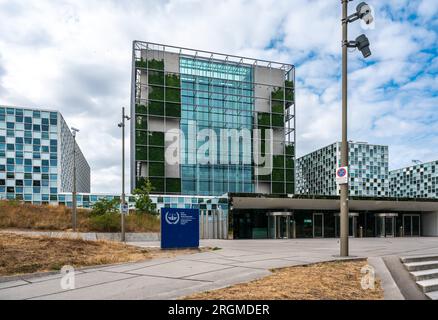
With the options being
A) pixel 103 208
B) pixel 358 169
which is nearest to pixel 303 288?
pixel 103 208

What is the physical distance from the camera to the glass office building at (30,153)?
85.2 metres

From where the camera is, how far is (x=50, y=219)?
80.1ft

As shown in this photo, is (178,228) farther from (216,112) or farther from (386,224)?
(216,112)

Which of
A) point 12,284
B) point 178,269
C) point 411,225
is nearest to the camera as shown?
point 12,284

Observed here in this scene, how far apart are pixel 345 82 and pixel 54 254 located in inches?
395

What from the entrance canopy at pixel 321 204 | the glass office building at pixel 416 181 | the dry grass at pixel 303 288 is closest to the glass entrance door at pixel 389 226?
the entrance canopy at pixel 321 204

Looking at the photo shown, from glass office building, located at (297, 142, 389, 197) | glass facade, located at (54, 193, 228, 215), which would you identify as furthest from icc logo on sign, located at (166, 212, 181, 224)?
glass office building, located at (297, 142, 389, 197)

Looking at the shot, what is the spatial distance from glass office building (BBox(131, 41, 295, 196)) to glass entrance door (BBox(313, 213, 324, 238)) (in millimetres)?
29807

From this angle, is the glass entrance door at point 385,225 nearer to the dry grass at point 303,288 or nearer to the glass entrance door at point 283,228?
the glass entrance door at point 283,228

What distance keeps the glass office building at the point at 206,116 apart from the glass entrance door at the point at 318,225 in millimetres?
29807

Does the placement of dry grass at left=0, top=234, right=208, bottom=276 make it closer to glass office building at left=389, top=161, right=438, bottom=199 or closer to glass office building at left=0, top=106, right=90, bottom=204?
glass office building at left=0, top=106, right=90, bottom=204

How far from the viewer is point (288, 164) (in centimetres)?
6588

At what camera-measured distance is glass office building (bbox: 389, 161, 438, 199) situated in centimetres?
12800
